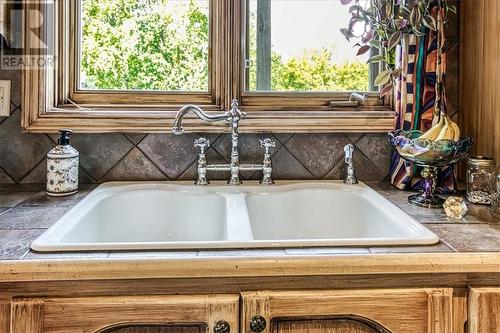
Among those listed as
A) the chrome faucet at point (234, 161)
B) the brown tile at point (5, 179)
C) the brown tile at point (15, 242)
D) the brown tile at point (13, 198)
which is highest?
the chrome faucet at point (234, 161)

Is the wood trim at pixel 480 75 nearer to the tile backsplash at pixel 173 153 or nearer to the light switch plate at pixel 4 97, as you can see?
the tile backsplash at pixel 173 153

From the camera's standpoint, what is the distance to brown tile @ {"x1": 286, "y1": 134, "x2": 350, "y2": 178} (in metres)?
1.41

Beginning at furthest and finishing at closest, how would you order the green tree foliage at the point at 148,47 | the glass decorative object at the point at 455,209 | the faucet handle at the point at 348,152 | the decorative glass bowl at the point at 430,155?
the green tree foliage at the point at 148,47 → the faucet handle at the point at 348,152 → the decorative glass bowl at the point at 430,155 → the glass decorative object at the point at 455,209

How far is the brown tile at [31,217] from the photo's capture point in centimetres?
92

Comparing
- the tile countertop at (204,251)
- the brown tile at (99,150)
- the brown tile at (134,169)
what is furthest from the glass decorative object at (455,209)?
the brown tile at (99,150)

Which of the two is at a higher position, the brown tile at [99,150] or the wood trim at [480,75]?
the wood trim at [480,75]

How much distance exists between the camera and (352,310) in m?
0.77

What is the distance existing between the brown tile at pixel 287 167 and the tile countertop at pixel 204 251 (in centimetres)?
29

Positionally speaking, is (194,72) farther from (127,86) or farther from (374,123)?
(374,123)

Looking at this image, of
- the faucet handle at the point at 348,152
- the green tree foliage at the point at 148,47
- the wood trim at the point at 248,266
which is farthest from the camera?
the green tree foliage at the point at 148,47

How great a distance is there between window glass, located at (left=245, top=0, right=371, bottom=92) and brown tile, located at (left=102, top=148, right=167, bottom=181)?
0.43 m

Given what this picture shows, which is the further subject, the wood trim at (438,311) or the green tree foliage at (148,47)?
the green tree foliage at (148,47)

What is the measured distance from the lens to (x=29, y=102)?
4.21ft

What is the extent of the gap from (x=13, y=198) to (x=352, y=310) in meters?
0.94
